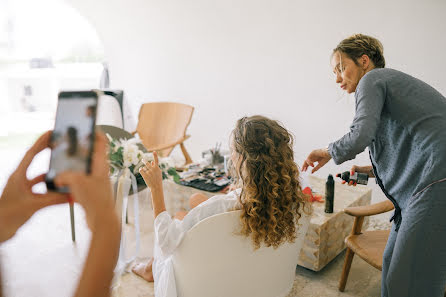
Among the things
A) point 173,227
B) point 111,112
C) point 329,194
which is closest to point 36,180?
point 173,227

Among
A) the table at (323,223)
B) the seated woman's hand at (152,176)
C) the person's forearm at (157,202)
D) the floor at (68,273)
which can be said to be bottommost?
the floor at (68,273)

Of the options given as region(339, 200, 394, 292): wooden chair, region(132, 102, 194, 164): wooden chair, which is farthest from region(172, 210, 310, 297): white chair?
region(132, 102, 194, 164): wooden chair

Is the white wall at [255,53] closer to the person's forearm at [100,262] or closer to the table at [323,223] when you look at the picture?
the table at [323,223]

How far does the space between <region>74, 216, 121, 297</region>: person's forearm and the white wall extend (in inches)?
121

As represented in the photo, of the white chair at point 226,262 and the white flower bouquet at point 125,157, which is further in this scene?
the white flower bouquet at point 125,157

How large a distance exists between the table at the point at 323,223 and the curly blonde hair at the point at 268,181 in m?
0.85

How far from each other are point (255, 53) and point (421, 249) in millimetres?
2834

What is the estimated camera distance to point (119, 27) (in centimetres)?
497

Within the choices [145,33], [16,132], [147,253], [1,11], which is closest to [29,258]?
[147,253]

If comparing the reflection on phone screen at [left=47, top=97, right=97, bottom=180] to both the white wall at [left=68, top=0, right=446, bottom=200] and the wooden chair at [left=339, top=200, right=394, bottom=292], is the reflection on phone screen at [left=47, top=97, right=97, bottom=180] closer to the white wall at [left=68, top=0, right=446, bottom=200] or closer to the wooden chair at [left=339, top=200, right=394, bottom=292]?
the wooden chair at [left=339, top=200, right=394, bottom=292]

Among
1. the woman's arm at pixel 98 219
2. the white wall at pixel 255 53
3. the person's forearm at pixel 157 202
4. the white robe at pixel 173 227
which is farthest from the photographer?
the white wall at pixel 255 53

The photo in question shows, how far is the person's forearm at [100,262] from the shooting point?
1.53 feet

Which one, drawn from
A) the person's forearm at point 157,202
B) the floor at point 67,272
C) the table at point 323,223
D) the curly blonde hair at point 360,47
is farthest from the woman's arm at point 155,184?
the table at point 323,223

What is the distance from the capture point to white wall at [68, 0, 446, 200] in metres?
3.06
